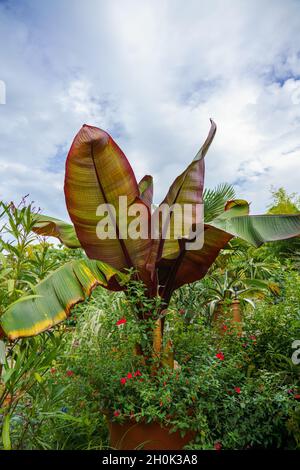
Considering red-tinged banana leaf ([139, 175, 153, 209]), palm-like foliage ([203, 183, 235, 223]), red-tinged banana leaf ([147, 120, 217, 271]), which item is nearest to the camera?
red-tinged banana leaf ([147, 120, 217, 271])

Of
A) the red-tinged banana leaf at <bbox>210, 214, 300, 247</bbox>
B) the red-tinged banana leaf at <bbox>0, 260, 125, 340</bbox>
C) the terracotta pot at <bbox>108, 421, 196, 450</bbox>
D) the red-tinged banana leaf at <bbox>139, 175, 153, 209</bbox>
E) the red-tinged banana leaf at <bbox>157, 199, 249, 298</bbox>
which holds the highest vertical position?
the red-tinged banana leaf at <bbox>139, 175, 153, 209</bbox>

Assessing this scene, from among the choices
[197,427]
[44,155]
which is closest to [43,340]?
[197,427]

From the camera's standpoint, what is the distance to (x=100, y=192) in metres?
3.02

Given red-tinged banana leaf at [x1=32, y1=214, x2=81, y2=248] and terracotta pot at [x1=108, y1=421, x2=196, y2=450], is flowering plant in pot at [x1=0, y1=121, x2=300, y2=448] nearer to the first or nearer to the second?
terracotta pot at [x1=108, y1=421, x2=196, y2=450]

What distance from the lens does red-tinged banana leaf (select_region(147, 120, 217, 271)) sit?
324 cm

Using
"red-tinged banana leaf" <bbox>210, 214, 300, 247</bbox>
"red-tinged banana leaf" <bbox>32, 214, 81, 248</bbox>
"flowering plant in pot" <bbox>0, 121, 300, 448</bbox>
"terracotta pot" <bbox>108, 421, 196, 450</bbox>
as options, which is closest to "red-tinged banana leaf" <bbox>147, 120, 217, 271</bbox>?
"flowering plant in pot" <bbox>0, 121, 300, 448</bbox>

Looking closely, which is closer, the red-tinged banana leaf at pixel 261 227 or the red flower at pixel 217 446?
the red flower at pixel 217 446

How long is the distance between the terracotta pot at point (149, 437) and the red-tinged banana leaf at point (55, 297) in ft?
Answer: 3.10

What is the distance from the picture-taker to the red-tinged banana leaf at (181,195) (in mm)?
3238

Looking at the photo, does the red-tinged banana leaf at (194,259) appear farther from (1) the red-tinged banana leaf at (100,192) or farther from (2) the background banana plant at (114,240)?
(1) the red-tinged banana leaf at (100,192)

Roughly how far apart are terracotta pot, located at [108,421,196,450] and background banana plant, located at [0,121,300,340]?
954 mm

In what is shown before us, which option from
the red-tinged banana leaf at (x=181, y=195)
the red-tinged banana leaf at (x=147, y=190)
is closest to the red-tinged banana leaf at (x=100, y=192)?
the red-tinged banana leaf at (x=181, y=195)
